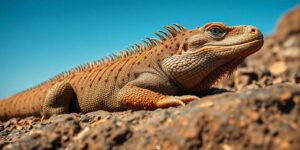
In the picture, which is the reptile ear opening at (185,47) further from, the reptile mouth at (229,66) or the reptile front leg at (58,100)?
the reptile front leg at (58,100)

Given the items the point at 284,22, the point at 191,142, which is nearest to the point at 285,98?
the point at 191,142

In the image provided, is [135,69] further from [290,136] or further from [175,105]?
[290,136]

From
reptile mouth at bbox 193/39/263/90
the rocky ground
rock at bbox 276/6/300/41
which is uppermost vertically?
rock at bbox 276/6/300/41

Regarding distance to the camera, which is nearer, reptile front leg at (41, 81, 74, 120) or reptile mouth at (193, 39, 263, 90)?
A: reptile mouth at (193, 39, 263, 90)

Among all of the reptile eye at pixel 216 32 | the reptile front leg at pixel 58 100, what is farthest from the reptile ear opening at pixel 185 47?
the reptile front leg at pixel 58 100

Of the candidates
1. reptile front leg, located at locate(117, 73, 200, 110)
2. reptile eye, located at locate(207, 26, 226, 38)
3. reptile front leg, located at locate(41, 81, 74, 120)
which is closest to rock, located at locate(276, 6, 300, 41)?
reptile eye, located at locate(207, 26, 226, 38)

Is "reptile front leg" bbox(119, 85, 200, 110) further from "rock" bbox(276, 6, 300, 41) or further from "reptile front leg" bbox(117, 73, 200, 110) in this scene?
"rock" bbox(276, 6, 300, 41)

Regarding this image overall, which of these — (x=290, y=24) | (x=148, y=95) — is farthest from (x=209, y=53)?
(x=290, y=24)
